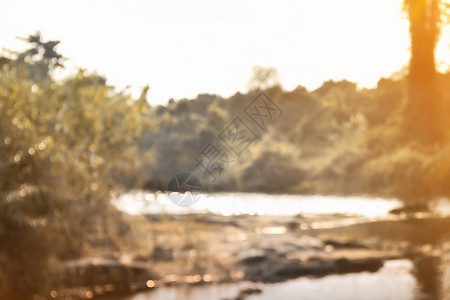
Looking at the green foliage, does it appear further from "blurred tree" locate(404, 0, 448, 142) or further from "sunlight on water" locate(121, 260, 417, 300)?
"blurred tree" locate(404, 0, 448, 142)

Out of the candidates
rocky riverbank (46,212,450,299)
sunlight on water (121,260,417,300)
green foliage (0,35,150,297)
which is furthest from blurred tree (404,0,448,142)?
green foliage (0,35,150,297)

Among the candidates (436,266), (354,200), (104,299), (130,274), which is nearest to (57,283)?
(104,299)

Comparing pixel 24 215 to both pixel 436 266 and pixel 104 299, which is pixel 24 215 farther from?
pixel 436 266

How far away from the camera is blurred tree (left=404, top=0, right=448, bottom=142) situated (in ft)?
133

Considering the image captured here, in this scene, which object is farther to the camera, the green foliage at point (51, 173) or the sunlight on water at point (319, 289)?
the sunlight on water at point (319, 289)

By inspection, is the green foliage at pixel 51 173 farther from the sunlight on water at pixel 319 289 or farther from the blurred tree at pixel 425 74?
the blurred tree at pixel 425 74

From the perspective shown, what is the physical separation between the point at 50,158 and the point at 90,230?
170 centimetres

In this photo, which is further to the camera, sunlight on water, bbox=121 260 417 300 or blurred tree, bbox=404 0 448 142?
blurred tree, bbox=404 0 448 142

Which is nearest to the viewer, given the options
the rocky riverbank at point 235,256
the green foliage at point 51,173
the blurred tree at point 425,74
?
the green foliage at point 51,173

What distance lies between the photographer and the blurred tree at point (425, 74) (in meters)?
40.7

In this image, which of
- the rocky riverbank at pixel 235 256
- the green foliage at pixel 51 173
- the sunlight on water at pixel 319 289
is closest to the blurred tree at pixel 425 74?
the rocky riverbank at pixel 235 256

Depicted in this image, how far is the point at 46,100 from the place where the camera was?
13.0 m

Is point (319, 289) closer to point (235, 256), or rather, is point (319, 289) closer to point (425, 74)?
point (235, 256)

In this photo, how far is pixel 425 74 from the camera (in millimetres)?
40969
